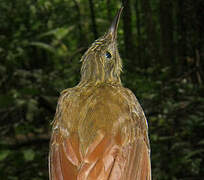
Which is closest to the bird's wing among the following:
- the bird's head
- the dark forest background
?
the bird's head

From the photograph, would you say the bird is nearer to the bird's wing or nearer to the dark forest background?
the bird's wing

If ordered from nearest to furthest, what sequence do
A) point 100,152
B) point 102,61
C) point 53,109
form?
point 100,152 < point 102,61 < point 53,109

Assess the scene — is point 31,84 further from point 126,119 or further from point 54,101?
point 126,119

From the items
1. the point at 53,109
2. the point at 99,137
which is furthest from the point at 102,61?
the point at 53,109

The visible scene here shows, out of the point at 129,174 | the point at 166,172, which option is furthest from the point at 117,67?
the point at 166,172

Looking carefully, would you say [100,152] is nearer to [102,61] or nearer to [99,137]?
[99,137]
